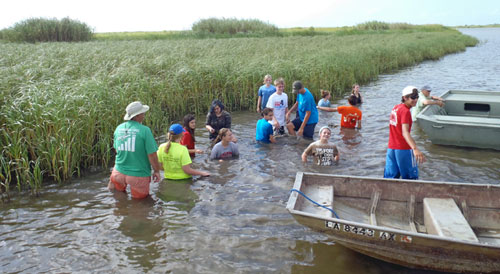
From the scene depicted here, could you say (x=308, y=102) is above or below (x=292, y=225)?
above

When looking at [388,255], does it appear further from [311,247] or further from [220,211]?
[220,211]

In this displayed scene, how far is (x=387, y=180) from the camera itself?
18.7 feet

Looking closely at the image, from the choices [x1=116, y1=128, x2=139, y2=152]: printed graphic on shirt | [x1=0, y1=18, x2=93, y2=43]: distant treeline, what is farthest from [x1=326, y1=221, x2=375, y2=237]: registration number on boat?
[x1=0, y1=18, x2=93, y2=43]: distant treeline

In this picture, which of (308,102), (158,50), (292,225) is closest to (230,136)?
(308,102)

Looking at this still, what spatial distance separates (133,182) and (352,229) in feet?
12.1

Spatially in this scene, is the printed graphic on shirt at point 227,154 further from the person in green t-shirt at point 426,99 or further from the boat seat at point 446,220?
the person in green t-shirt at point 426,99

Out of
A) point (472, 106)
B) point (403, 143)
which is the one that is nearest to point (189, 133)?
point (403, 143)

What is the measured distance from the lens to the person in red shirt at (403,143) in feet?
19.0

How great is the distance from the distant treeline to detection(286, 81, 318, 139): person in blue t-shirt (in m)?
41.2

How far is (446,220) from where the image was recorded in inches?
195

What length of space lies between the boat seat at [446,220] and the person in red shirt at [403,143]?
2.39ft

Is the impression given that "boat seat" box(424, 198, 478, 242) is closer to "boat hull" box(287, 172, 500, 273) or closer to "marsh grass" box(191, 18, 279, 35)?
"boat hull" box(287, 172, 500, 273)

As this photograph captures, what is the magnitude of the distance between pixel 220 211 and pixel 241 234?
89 cm

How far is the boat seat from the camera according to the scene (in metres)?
4.68
